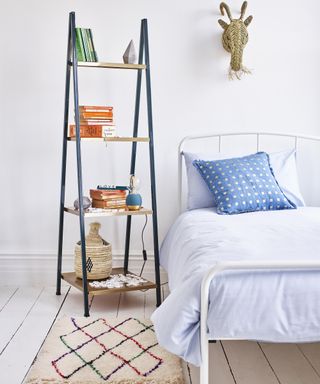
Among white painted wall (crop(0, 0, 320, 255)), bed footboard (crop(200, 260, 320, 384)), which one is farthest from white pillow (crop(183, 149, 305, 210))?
bed footboard (crop(200, 260, 320, 384))

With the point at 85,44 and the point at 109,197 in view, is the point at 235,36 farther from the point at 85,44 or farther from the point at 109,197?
the point at 109,197

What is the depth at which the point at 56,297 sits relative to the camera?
141 inches

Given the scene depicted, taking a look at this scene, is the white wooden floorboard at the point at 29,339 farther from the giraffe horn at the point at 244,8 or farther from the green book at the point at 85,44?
the giraffe horn at the point at 244,8

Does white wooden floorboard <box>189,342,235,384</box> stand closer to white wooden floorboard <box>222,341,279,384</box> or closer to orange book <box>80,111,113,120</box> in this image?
white wooden floorboard <box>222,341,279,384</box>

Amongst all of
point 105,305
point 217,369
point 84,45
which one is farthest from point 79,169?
point 217,369

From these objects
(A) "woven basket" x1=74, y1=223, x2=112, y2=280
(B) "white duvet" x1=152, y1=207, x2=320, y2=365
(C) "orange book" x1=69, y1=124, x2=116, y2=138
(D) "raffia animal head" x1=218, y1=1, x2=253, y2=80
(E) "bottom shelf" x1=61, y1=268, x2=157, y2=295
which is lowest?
(E) "bottom shelf" x1=61, y1=268, x2=157, y2=295

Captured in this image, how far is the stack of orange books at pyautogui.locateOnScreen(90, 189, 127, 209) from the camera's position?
3352 millimetres

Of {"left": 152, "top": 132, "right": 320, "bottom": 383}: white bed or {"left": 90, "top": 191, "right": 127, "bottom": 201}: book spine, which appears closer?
{"left": 152, "top": 132, "right": 320, "bottom": 383}: white bed

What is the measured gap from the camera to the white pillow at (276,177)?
3.48m

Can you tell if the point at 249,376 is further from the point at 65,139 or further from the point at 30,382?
the point at 65,139

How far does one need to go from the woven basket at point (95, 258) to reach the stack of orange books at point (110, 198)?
17 cm

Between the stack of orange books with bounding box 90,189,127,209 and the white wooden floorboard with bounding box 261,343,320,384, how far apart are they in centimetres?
110

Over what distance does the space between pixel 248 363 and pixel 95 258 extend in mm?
1192

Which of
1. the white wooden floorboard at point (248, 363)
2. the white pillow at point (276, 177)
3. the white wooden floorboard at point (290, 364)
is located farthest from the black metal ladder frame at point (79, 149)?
the white wooden floorboard at point (290, 364)
